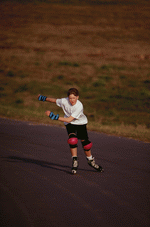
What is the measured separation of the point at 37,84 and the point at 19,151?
23.5m

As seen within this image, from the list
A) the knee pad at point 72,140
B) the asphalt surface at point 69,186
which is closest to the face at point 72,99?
the knee pad at point 72,140

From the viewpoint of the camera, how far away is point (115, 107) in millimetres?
26828

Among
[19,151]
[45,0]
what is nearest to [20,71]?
[45,0]

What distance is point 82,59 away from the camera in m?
40.3

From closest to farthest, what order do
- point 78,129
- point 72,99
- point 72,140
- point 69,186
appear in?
point 69,186
point 72,99
point 72,140
point 78,129

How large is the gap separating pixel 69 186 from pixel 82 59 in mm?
34229

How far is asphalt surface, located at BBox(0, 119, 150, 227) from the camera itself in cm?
509

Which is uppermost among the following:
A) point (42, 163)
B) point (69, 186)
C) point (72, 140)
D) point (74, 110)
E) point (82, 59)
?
point (82, 59)

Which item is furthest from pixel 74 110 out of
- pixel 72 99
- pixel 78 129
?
pixel 78 129

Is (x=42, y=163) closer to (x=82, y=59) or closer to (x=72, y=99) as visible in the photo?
(x=72, y=99)

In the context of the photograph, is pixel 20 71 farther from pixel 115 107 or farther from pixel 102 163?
pixel 102 163

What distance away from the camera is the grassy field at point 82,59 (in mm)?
25156

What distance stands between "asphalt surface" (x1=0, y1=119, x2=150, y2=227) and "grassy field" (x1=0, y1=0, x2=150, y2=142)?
4390 mm

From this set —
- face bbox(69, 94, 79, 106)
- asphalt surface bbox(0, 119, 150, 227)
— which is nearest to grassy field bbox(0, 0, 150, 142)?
asphalt surface bbox(0, 119, 150, 227)
